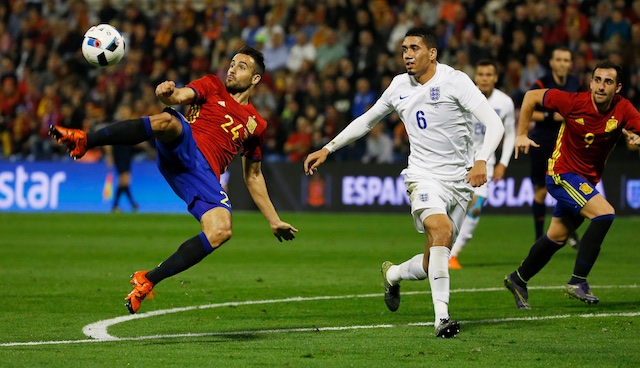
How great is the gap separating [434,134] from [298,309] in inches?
86.4

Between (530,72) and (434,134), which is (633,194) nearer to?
(530,72)

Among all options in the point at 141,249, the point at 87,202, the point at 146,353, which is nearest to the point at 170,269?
the point at 146,353

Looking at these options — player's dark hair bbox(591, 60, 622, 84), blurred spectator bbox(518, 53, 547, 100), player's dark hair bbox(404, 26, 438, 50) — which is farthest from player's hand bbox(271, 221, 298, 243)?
blurred spectator bbox(518, 53, 547, 100)

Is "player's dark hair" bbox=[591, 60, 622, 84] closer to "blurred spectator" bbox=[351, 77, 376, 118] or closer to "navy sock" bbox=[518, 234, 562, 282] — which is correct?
"navy sock" bbox=[518, 234, 562, 282]

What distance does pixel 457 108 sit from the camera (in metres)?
8.46

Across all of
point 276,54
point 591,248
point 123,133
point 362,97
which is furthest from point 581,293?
point 276,54

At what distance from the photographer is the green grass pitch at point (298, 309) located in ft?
23.1

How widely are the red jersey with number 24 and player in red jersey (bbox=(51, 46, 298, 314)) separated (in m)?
2.83

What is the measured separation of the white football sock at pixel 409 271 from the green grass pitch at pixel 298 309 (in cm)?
36

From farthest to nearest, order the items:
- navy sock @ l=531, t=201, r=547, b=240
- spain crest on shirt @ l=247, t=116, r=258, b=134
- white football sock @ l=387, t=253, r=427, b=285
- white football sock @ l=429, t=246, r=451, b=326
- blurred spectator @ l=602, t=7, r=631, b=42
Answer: blurred spectator @ l=602, t=7, r=631, b=42 → navy sock @ l=531, t=201, r=547, b=240 → white football sock @ l=387, t=253, r=427, b=285 → spain crest on shirt @ l=247, t=116, r=258, b=134 → white football sock @ l=429, t=246, r=451, b=326

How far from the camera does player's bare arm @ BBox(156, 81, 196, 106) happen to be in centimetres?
738

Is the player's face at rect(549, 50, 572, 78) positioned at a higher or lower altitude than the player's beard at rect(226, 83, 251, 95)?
higher

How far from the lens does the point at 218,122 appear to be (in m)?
8.43

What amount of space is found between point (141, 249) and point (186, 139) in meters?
8.10
